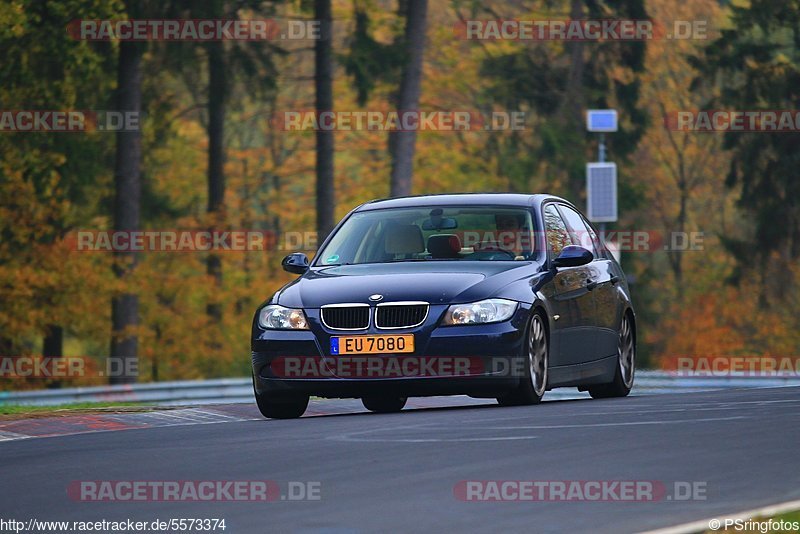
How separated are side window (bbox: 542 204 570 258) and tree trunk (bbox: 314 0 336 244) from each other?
24120mm

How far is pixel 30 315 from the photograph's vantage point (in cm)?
4044

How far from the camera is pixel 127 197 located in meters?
37.4

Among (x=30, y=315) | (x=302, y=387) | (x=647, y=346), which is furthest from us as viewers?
(x=647, y=346)

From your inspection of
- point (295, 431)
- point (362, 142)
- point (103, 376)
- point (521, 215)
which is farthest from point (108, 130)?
point (295, 431)

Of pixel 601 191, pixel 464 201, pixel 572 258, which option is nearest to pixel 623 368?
pixel 572 258

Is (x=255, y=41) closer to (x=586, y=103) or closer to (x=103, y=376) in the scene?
(x=103, y=376)

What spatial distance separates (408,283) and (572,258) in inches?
63.6

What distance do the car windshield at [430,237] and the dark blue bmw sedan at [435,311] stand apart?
1 cm

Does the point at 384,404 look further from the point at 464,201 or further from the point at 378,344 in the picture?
the point at 378,344

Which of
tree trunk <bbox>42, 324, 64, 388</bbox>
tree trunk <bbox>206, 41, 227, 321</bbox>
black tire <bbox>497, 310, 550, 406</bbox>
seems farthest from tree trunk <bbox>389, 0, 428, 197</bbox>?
black tire <bbox>497, 310, 550, 406</bbox>

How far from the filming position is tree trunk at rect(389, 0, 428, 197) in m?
37.8

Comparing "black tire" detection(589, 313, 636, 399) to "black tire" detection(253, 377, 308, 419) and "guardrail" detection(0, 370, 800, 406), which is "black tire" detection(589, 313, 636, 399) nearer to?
"black tire" detection(253, 377, 308, 419)

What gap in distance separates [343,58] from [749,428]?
31029 mm

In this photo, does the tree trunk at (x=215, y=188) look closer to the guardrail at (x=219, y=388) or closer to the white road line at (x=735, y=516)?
the guardrail at (x=219, y=388)
